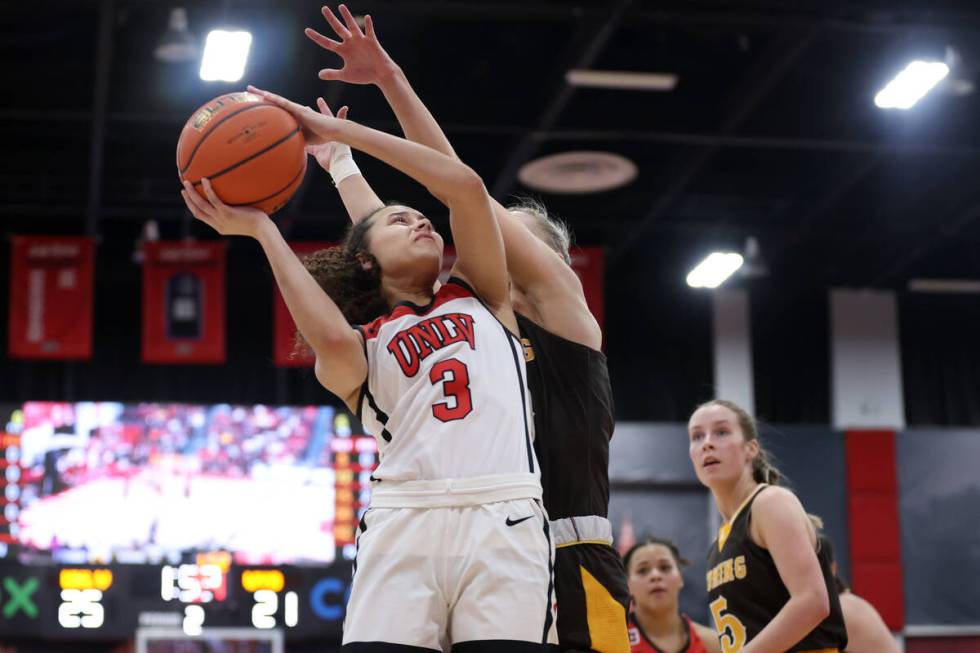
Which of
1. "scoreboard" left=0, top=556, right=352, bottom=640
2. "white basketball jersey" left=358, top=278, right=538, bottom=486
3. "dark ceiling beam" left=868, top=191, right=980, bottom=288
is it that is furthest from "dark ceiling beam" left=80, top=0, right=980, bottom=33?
"white basketball jersey" left=358, top=278, right=538, bottom=486

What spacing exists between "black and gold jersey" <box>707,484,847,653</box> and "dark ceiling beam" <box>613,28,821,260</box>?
5.09 m

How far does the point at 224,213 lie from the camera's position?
10.5ft

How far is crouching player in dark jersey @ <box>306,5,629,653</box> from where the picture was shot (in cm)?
318

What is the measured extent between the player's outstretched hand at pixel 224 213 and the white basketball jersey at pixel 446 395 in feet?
1.21

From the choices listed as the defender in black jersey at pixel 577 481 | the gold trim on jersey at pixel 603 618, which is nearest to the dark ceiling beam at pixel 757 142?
the defender in black jersey at pixel 577 481

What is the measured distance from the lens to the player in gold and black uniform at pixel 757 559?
13.7ft

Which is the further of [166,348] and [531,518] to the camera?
[166,348]

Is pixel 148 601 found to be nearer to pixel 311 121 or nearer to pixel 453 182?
pixel 311 121

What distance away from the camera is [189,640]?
9.88 m

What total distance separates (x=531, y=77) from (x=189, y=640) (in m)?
4.78

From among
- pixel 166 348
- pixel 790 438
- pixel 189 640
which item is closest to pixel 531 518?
pixel 189 640

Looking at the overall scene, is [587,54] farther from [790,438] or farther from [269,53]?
[790,438]

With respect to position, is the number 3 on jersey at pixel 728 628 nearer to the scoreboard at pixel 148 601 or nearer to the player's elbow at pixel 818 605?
the player's elbow at pixel 818 605

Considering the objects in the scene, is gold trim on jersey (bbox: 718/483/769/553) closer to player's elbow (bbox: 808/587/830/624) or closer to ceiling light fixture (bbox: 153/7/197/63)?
player's elbow (bbox: 808/587/830/624)
